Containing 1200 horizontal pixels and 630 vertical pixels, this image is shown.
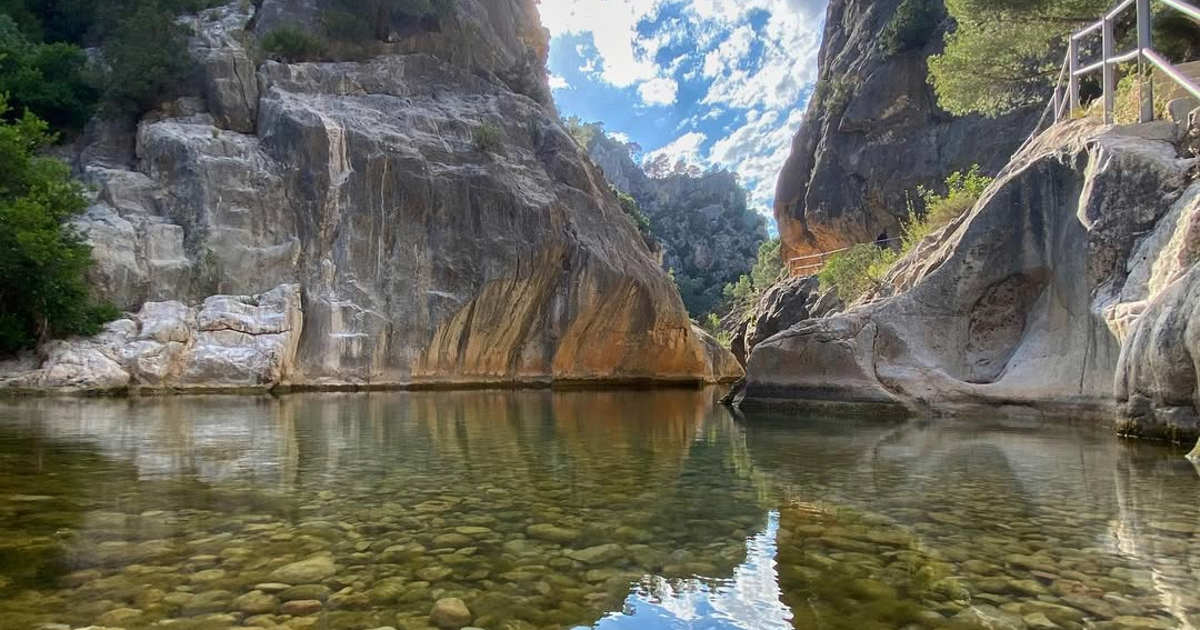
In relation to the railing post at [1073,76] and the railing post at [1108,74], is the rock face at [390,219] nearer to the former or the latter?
the railing post at [1073,76]

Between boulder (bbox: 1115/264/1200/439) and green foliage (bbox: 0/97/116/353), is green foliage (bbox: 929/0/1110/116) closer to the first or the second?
boulder (bbox: 1115/264/1200/439)

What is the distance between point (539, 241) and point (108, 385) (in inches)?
567

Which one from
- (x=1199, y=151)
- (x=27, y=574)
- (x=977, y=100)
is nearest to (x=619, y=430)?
(x=27, y=574)

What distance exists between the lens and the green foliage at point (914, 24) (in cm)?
3422

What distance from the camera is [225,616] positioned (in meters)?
2.57

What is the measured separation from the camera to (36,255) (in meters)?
16.7

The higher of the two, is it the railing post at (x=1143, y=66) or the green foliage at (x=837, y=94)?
the green foliage at (x=837, y=94)

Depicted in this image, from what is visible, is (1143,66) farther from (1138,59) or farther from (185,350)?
(185,350)

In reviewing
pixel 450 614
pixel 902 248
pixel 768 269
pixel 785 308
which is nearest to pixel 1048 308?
pixel 902 248

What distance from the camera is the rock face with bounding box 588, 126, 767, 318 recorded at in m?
76.9

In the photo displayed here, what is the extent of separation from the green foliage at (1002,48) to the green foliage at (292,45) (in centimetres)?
2248

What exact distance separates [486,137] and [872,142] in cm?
2048

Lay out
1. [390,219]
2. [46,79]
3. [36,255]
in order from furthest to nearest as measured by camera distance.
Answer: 1. [390,219]
2. [46,79]
3. [36,255]

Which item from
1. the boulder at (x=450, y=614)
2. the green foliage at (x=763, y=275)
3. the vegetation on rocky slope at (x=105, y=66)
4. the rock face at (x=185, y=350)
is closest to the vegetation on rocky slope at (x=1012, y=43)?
the boulder at (x=450, y=614)
